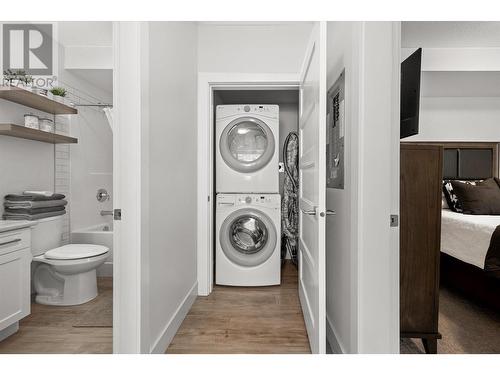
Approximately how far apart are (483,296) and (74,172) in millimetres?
3871

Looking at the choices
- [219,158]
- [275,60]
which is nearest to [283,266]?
[219,158]

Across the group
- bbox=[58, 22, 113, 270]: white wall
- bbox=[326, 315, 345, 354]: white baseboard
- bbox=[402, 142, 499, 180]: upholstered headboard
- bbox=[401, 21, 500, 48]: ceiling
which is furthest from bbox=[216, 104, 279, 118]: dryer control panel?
bbox=[402, 142, 499, 180]: upholstered headboard

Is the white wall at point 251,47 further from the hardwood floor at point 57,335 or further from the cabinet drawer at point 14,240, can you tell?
the hardwood floor at point 57,335

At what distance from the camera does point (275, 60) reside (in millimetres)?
2902

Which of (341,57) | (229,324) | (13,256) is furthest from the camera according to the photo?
(229,324)

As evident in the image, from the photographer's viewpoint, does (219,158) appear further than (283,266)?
No

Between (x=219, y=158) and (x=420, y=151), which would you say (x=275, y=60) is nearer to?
(x=219, y=158)

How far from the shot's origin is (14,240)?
208 cm

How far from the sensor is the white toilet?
261cm

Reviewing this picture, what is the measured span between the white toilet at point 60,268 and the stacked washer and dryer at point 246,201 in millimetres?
1123

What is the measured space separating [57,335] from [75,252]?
Answer: 71cm

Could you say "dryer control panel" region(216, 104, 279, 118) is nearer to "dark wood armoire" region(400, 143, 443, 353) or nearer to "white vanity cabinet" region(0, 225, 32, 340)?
"dark wood armoire" region(400, 143, 443, 353)

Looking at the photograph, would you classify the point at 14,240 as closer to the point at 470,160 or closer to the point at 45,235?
the point at 45,235

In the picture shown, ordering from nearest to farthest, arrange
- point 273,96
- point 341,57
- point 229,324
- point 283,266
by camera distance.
→ 1. point 341,57
2. point 229,324
3. point 283,266
4. point 273,96
